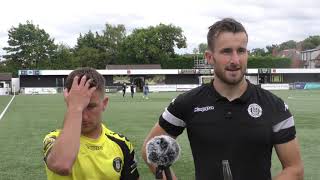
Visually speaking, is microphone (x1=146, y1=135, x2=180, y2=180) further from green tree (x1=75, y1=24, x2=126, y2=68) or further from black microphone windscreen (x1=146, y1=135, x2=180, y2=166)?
green tree (x1=75, y1=24, x2=126, y2=68)

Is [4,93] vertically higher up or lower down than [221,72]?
lower down

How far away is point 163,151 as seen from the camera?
2.36m

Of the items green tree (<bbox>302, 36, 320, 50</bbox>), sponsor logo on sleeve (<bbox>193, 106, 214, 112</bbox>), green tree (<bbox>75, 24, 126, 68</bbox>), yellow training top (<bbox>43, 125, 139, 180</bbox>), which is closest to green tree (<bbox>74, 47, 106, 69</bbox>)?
green tree (<bbox>75, 24, 126, 68</bbox>)

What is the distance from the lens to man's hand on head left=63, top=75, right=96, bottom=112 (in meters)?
2.76

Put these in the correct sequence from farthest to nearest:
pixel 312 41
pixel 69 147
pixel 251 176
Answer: pixel 312 41, pixel 251 176, pixel 69 147

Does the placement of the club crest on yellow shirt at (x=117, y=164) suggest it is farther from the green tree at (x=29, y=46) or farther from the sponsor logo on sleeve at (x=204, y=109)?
the green tree at (x=29, y=46)

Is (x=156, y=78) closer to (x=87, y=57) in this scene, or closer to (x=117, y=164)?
(x=87, y=57)

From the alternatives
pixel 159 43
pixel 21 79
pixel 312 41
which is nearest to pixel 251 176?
pixel 21 79

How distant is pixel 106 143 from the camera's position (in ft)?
10.8

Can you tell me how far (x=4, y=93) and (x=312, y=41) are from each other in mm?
109381

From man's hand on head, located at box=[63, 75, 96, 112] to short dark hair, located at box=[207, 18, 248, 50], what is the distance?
2.60ft

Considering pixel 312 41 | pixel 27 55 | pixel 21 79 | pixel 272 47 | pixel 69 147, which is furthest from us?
pixel 272 47

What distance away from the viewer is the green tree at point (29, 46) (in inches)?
A: 4392

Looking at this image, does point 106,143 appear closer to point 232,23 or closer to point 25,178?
point 232,23
